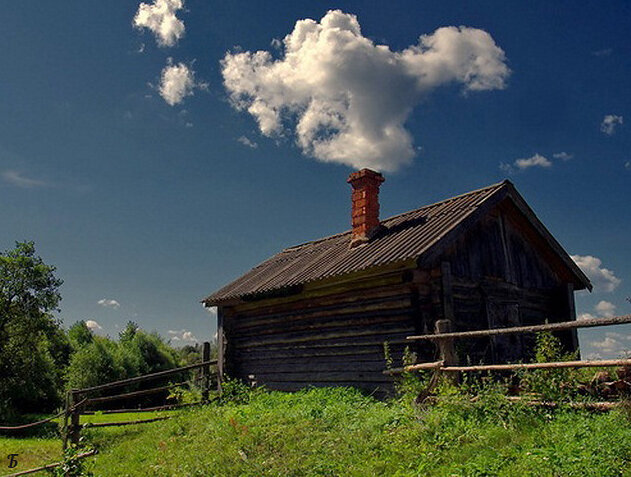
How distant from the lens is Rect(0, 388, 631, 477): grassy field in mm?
5828

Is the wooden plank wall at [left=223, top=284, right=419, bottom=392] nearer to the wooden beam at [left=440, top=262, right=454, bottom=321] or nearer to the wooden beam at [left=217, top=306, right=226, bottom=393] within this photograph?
the wooden beam at [left=217, top=306, right=226, bottom=393]

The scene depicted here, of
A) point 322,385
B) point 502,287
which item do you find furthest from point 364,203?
point 322,385

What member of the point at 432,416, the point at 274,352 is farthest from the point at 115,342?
the point at 432,416

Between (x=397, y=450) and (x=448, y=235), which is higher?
(x=448, y=235)

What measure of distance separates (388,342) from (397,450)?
184 inches

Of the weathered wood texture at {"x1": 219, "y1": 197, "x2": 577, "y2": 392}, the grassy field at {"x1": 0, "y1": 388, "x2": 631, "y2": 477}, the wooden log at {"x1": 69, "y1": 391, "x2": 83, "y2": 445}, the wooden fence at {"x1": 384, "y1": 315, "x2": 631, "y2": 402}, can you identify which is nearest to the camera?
the grassy field at {"x1": 0, "y1": 388, "x2": 631, "y2": 477}

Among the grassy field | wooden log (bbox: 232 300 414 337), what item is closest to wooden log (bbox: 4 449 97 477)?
the grassy field

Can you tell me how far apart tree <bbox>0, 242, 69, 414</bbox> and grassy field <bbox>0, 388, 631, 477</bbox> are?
15.7 m

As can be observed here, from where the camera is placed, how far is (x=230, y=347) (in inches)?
669

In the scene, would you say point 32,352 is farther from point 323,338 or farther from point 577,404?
point 577,404

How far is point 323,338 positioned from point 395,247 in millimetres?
3181

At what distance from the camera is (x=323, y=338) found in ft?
44.7

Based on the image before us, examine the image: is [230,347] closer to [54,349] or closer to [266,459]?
[266,459]

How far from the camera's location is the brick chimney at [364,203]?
14.7 metres
